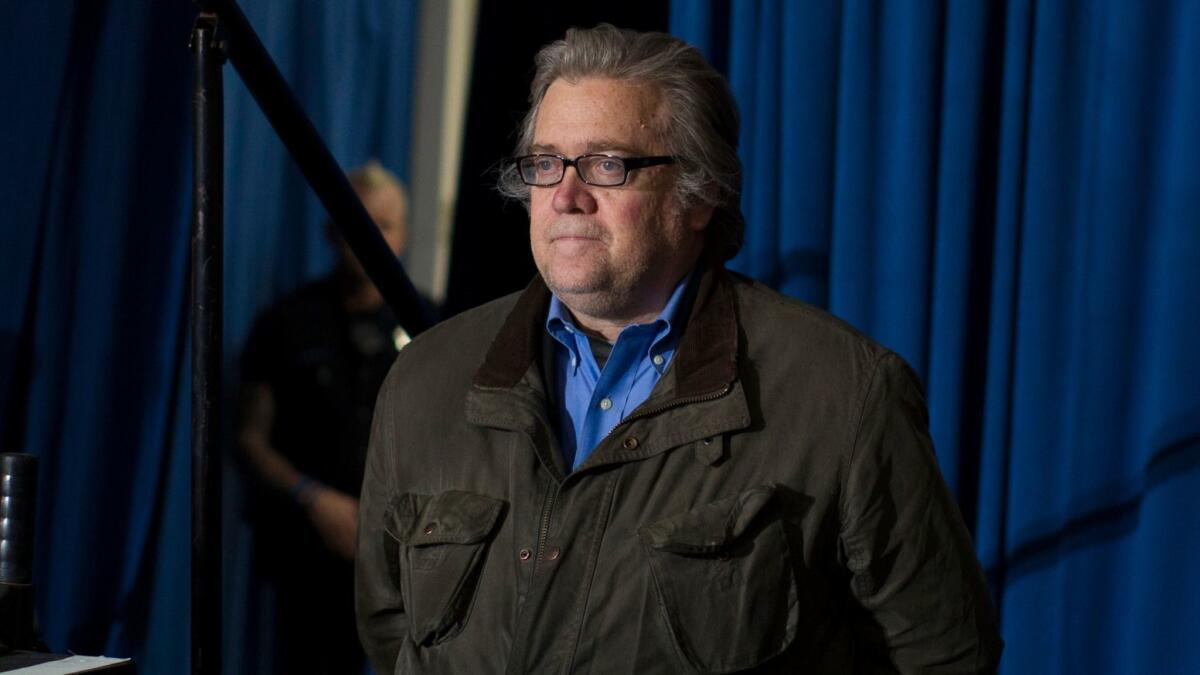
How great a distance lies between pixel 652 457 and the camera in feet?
4.66

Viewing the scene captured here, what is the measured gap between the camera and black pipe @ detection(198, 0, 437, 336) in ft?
5.23

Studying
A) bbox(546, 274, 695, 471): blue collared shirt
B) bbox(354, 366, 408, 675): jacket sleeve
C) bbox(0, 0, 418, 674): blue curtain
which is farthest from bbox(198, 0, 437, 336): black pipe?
bbox(0, 0, 418, 674): blue curtain

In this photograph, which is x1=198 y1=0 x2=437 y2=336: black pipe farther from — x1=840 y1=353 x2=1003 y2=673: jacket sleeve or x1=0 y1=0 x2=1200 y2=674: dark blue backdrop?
x1=0 y1=0 x2=1200 y2=674: dark blue backdrop

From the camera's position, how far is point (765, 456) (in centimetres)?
142

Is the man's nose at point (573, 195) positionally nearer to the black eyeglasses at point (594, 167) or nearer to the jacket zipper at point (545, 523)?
the black eyeglasses at point (594, 167)

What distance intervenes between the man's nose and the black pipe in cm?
36

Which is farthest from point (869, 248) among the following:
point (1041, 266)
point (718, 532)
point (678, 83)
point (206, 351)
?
point (206, 351)

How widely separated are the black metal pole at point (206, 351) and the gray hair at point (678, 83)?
0.35 meters

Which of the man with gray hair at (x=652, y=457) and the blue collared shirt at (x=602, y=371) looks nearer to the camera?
the man with gray hair at (x=652, y=457)

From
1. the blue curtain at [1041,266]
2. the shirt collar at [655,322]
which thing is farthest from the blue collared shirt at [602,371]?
the blue curtain at [1041,266]

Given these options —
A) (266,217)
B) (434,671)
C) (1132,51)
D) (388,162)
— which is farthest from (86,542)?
(1132,51)

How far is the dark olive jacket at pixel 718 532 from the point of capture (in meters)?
1.38

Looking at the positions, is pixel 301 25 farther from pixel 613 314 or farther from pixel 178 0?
pixel 613 314

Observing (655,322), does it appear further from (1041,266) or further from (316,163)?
(1041,266)
